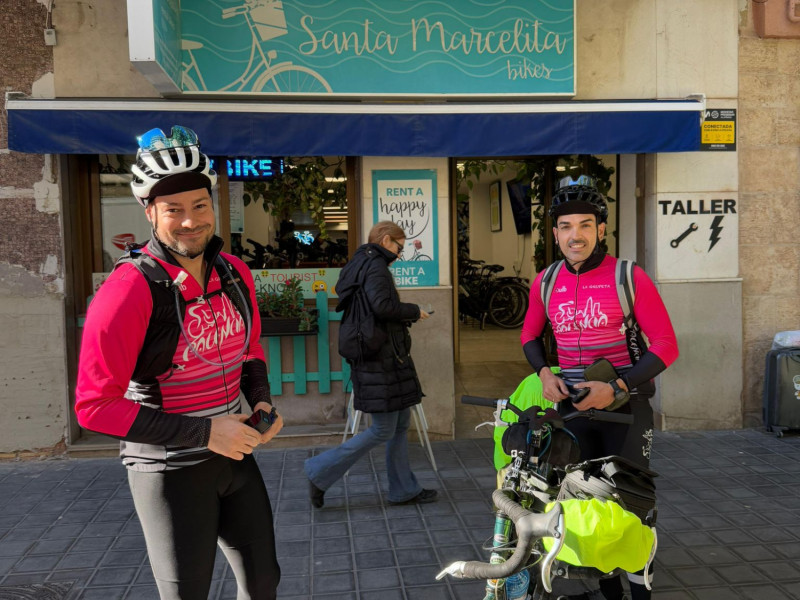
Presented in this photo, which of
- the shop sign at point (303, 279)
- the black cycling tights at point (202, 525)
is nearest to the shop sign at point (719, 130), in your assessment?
the shop sign at point (303, 279)

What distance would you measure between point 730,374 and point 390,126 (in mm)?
3859

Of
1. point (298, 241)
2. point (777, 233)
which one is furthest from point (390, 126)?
point (777, 233)

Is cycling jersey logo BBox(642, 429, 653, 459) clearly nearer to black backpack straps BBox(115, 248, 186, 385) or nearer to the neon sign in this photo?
black backpack straps BBox(115, 248, 186, 385)

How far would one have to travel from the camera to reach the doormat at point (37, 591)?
139 inches

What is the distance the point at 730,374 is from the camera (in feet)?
20.9

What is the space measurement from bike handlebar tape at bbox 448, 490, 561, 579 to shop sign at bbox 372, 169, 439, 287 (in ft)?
14.3

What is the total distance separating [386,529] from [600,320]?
6.83ft

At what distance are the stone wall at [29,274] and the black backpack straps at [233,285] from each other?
155 inches

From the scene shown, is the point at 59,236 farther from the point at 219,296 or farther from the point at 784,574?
the point at 784,574

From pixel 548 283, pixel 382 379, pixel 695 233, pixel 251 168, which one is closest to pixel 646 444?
pixel 548 283

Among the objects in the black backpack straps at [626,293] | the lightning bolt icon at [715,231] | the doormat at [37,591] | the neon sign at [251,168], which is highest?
the neon sign at [251,168]

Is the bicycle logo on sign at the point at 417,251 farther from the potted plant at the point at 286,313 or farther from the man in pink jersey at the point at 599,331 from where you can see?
the man in pink jersey at the point at 599,331

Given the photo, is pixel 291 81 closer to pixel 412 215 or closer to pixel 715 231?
pixel 412 215

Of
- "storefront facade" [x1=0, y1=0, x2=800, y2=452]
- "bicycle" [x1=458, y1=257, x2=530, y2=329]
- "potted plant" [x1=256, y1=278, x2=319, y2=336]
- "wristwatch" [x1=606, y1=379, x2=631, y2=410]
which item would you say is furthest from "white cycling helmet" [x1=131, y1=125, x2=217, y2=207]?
"bicycle" [x1=458, y1=257, x2=530, y2=329]
